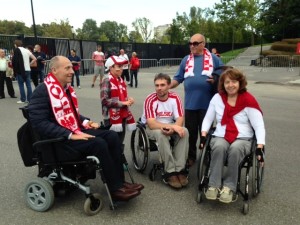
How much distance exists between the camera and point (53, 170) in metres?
3.25

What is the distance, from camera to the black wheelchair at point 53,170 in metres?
3.07

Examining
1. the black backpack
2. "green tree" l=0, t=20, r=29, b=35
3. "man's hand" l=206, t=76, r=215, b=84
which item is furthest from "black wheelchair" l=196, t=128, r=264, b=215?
"green tree" l=0, t=20, r=29, b=35

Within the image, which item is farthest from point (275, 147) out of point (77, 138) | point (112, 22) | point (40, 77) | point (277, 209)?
point (112, 22)

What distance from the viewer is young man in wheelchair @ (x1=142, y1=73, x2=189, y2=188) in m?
3.72

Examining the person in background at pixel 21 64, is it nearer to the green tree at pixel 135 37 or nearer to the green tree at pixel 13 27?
the green tree at pixel 135 37

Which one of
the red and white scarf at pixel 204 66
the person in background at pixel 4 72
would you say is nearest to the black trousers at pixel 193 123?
the red and white scarf at pixel 204 66

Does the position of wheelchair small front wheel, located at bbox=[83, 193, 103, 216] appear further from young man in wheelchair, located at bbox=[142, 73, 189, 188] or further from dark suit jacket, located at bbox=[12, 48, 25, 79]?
dark suit jacket, located at bbox=[12, 48, 25, 79]

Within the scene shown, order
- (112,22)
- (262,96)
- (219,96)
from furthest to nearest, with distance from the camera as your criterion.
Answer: (112,22), (262,96), (219,96)

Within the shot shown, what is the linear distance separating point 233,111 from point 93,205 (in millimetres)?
1708

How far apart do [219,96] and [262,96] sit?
801 centimetres

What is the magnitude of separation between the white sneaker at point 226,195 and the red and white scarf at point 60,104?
1507mm

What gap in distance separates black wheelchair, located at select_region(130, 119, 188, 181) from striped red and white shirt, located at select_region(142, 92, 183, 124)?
19cm

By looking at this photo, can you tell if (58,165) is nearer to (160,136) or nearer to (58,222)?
(58,222)

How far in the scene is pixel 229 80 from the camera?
3.45 metres
